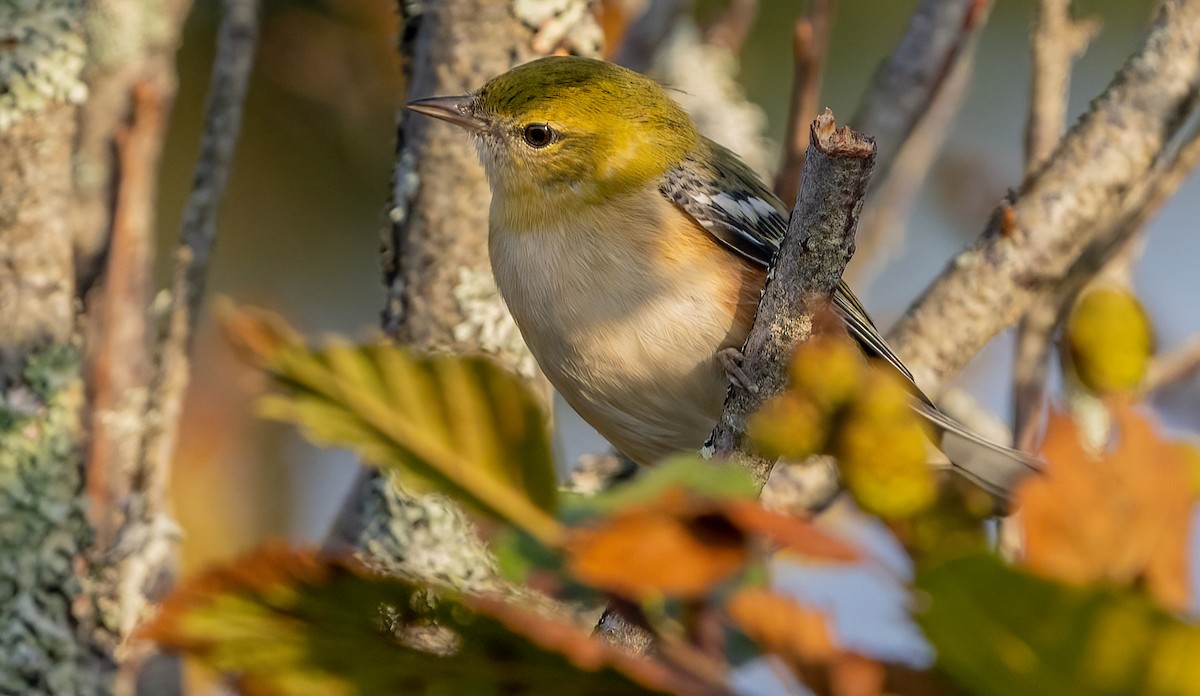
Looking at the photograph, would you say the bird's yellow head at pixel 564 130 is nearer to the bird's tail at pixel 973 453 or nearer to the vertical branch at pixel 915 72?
the vertical branch at pixel 915 72

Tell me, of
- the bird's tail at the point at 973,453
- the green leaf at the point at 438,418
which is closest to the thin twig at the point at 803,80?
the bird's tail at the point at 973,453

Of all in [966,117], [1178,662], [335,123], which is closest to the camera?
[1178,662]

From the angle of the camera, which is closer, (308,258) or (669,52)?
(669,52)

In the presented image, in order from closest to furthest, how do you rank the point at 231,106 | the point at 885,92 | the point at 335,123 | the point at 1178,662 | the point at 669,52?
the point at 1178,662 < the point at 231,106 < the point at 885,92 < the point at 669,52 < the point at 335,123

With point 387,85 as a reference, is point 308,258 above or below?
below

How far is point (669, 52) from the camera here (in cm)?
544

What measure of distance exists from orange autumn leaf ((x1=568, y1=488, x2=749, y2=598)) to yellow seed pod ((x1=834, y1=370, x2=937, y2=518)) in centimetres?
8

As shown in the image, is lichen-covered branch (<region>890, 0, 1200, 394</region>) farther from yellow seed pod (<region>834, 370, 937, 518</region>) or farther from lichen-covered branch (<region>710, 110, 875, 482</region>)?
yellow seed pod (<region>834, 370, 937, 518</region>)

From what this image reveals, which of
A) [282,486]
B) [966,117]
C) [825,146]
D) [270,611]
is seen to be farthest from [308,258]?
[270,611]

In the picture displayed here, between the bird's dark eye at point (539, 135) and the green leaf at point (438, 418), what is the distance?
2725mm

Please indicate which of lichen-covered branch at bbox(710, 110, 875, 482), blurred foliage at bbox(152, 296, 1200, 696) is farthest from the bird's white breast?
blurred foliage at bbox(152, 296, 1200, 696)

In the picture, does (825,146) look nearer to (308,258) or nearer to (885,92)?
(885,92)

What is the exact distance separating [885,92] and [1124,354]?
2.65 metres

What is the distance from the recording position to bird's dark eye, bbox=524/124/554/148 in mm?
3428
